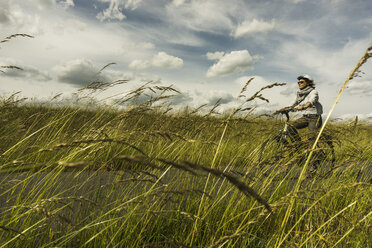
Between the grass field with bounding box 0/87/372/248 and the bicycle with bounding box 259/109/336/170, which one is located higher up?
the bicycle with bounding box 259/109/336/170

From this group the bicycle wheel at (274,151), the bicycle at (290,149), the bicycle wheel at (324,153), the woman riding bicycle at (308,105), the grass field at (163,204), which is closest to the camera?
the grass field at (163,204)

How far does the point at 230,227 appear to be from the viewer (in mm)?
1646

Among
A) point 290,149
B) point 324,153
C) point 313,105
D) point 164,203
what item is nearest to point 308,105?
point 313,105

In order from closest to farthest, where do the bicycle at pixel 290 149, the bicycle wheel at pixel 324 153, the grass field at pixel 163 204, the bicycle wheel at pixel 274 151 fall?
1. the grass field at pixel 163 204
2. the bicycle at pixel 290 149
3. the bicycle wheel at pixel 274 151
4. the bicycle wheel at pixel 324 153

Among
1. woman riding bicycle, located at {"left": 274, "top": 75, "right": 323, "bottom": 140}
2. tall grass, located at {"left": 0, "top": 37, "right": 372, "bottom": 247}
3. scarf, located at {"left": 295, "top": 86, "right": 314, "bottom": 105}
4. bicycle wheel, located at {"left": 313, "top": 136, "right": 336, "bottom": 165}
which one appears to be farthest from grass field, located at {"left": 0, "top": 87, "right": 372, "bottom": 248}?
scarf, located at {"left": 295, "top": 86, "right": 314, "bottom": 105}

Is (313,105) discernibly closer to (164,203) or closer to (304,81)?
(304,81)

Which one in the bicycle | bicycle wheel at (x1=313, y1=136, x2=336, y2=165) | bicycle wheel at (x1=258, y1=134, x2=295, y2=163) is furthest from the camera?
bicycle wheel at (x1=313, y1=136, x2=336, y2=165)

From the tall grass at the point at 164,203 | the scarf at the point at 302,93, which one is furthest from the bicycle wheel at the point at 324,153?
the scarf at the point at 302,93

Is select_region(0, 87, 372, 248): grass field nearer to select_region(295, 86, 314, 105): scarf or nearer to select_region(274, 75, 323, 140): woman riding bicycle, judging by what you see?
select_region(274, 75, 323, 140): woman riding bicycle

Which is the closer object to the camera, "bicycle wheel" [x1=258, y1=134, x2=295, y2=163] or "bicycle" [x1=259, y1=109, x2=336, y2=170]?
"bicycle" [x1=259, y1=109, x2=336, y2=170]

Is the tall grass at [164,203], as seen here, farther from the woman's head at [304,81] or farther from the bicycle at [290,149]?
the woman's head at [304,81]

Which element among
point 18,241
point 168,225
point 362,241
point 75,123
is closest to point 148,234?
point 168,225

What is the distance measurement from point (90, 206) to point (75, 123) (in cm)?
634

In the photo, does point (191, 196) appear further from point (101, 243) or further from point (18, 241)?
point (18, 241)
